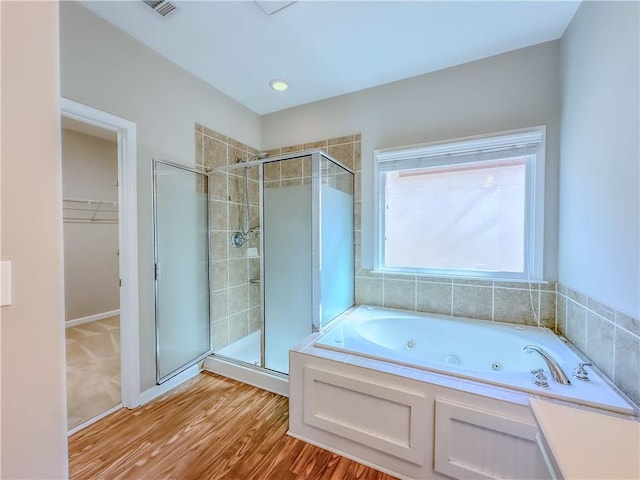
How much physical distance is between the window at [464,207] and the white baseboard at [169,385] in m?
1.91

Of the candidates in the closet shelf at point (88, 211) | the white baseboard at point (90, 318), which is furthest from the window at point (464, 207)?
the white baseboard at point (90, 318)

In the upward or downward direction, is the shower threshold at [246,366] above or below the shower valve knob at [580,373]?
below

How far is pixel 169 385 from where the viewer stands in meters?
2.16

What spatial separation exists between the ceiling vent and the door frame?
70 centimetres

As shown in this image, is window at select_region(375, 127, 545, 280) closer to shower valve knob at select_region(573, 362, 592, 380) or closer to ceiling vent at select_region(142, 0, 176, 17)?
shower valve knob at select_region(573, 362, 592, 380)

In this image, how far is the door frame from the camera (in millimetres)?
1855

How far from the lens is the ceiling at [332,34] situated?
164cm

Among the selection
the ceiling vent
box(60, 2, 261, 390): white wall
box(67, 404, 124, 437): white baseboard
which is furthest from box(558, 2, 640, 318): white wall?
box(67, 404, 124, 437): white baseboard

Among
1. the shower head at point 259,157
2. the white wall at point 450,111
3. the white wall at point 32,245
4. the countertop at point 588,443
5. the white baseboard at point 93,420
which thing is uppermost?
the white wall at point 450,111

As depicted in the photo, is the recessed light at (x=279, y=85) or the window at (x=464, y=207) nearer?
the window at (x=464, y=207)

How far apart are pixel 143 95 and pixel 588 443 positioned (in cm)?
284

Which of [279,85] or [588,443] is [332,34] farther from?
[588,443]

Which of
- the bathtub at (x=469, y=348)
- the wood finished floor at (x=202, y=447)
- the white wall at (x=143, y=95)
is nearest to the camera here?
the bathtub at (x=469, y=348)

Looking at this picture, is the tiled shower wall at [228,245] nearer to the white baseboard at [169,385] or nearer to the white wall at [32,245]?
the white baseboard at [169,385]
